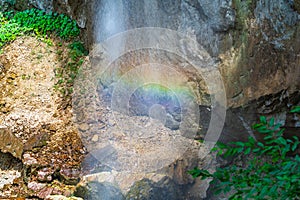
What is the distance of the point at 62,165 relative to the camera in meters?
4.29

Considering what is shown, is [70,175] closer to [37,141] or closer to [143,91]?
[37,141]

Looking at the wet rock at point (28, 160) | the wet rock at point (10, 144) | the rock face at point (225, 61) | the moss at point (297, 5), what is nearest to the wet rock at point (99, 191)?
the rock face at point (225, 61)

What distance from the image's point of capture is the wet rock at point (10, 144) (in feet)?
14.7

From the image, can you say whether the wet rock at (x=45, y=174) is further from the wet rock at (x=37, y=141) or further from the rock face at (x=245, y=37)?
the rock face at (x=245, y=37)

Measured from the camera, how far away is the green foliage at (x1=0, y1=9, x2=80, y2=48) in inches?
233

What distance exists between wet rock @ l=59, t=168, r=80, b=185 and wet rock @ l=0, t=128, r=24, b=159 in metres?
0.69

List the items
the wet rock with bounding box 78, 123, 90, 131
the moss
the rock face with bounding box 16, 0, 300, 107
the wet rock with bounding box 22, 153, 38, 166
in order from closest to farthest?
1. the moss
2. the rock face with bounding box 16, 0, 300, 107
3. the wet rock with bounding box 22, 153, 38, 166
4. the wet rock with bounding box 78, 123, 90, 131

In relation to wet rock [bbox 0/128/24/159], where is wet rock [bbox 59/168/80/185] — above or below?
below

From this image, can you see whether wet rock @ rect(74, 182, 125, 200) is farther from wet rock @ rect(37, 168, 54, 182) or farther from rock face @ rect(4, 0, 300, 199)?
wet rock @ rect(37, 168, 54, 182)

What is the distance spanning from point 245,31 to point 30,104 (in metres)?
3.35

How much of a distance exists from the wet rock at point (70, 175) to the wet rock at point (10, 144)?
691mm

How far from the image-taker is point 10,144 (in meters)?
4.56

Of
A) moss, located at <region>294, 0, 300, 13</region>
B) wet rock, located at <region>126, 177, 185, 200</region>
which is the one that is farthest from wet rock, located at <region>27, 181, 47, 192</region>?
moss, located at <region>294, 0, 300, 13</region>

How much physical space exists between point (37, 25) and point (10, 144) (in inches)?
96.7
